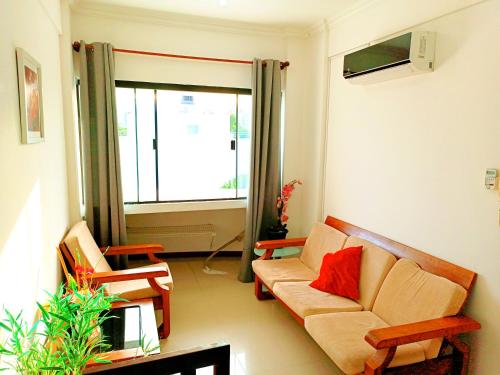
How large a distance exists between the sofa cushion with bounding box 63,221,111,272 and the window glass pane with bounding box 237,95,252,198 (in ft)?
5.88

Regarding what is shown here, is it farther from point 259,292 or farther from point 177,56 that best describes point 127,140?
point 259,292

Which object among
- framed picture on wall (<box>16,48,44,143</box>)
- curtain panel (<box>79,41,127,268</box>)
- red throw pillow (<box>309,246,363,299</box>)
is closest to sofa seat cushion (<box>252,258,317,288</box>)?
red throw pillow (<box>309,246,363,299</box>)

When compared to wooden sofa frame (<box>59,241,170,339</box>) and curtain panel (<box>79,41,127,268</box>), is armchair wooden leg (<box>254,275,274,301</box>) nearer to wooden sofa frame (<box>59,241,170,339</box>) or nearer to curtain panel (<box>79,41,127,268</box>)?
wooden sofa frame (<box>59,241,170,339</box>)

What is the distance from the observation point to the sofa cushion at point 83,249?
261cm

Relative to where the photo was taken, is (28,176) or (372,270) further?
(372,270)

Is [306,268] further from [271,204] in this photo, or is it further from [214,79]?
[214,79]

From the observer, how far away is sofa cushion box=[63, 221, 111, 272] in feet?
8.55

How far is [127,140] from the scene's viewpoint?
3861mm

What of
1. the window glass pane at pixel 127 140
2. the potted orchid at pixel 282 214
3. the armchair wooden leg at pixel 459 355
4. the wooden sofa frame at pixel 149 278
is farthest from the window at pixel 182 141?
the armchair wooden leg at pixel 459 355

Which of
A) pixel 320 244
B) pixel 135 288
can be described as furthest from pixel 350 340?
pixel 135 288

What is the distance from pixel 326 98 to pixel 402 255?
1.77 meters

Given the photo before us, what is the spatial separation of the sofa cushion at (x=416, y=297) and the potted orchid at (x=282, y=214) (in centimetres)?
144

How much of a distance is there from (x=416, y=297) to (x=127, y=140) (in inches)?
122

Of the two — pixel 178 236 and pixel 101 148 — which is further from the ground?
pixel 101 148
